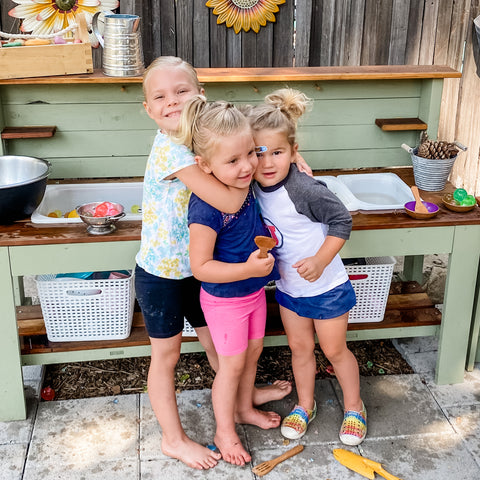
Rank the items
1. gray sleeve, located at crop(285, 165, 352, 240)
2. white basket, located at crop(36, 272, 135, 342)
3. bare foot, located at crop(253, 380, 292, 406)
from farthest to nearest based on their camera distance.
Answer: bare foot, located at crop(253, 380, 292, 406)
white basket, located at crop(36, 272, 135, 342)
gray sleeve, located at crop(285, 165, 352, 240)

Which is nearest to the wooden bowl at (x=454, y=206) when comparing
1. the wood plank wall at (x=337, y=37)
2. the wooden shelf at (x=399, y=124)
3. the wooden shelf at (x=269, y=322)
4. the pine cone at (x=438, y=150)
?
the pine cone at (x=438, y=150)

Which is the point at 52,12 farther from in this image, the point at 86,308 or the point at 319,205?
the point at 319,205

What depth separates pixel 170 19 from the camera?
4750mm

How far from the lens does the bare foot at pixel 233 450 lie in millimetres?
2714

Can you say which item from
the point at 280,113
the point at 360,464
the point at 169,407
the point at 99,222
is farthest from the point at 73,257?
the point at 360,464

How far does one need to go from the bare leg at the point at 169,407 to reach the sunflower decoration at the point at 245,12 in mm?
2907

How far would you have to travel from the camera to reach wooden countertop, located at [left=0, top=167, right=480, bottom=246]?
2.73 metres

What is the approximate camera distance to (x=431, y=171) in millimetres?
3205

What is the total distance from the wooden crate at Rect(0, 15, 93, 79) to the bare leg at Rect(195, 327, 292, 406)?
55.4 inches

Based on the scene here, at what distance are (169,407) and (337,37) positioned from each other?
3.38 metres

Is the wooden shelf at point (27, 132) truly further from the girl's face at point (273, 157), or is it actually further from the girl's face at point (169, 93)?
the girl's face at point (273, 157)

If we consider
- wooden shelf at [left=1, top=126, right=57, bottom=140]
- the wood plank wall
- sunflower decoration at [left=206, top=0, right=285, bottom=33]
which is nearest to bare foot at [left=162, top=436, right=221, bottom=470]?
wooden shelf at [left=1, top=126, right=57, bottom=140]

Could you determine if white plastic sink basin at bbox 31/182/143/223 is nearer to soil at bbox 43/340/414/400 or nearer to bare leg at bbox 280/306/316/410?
soil at bbox 43/340/414/400

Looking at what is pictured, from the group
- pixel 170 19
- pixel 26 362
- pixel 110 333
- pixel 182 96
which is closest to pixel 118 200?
pixel 110 333
